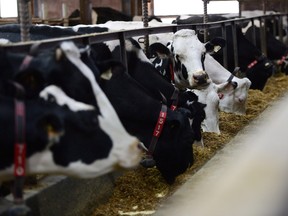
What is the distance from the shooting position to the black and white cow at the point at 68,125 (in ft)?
7.05

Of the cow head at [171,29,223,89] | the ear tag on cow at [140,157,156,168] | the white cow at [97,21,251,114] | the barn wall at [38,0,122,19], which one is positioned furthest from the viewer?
the barn wall at [38,0,122,19]

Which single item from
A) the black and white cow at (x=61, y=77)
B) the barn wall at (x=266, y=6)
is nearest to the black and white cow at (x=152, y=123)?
the black and white cow at (x=61, y=77)

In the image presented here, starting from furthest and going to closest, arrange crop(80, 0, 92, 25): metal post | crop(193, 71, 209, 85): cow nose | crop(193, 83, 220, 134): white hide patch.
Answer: crop(80, 0, 92, 25): metal post, crop(193, 83, 220, 134): white hide patch, crop(193, 71, 209, 85): cow nose

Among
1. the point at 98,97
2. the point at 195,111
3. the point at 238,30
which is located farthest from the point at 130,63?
the point at 238,30

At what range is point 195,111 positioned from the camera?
500cm

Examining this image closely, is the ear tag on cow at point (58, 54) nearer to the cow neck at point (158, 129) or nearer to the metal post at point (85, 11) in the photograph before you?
the cow neck at point (158, 129)

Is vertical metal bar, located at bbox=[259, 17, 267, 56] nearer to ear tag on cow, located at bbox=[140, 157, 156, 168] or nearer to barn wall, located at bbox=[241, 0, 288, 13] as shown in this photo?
barn wall, located at bbox=[241, 0, 288, 13]

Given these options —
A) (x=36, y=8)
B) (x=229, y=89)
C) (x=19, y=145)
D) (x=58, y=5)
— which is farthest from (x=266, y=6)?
(x=19, y=145)

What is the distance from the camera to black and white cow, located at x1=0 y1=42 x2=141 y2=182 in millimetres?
2148

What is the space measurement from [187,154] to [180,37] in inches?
70.4

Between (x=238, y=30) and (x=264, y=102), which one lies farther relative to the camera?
(x=238, y=30)

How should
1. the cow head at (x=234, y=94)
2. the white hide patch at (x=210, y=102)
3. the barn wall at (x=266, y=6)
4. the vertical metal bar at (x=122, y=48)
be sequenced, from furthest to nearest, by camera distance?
the barn wall at (x=266, y=6), the cow head at (x=234, y=94), the white hide patch at (x=210, y=102), the vertical metal bar at (x=122, y=48)

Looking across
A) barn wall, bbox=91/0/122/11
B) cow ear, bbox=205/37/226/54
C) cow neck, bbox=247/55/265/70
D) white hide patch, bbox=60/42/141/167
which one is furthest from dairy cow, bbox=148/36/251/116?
barn wall, bbox=91/0/122/11

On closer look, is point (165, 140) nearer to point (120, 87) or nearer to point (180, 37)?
point (120, 87)
